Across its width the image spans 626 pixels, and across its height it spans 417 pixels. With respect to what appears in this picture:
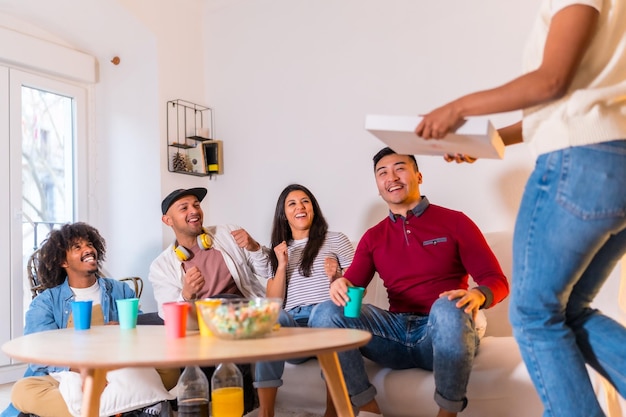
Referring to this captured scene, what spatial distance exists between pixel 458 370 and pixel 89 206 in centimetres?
291

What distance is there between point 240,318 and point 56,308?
140cm

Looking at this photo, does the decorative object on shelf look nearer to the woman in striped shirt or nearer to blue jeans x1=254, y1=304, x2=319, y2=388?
the woman in striped shirt

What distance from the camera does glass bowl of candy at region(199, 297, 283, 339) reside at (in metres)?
1.44

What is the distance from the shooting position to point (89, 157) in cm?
398

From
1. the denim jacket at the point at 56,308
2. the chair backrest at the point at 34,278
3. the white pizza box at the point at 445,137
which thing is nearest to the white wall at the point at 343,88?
the chair backrest at the point at 34,278

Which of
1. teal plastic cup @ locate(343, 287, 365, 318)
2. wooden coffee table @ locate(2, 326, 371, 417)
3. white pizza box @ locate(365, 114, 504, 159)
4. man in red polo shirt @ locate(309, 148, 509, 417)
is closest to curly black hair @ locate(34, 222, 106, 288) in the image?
wooden coffee table @ locate(2, 326, 371, 417)

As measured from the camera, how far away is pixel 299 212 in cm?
274

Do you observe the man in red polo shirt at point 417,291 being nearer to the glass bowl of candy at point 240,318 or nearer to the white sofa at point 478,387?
the white sofa at point 478,387

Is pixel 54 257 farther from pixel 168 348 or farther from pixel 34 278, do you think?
pixel 168 348

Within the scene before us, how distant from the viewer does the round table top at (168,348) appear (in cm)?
122

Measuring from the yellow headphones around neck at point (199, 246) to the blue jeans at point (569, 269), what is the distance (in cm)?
196

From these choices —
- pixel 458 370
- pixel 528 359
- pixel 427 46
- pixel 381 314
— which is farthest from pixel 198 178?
pixel 528 359

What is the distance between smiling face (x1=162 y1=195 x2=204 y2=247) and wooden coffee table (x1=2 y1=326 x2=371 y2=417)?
123 cm

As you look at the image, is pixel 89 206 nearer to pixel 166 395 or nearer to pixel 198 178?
pixel 198 178
